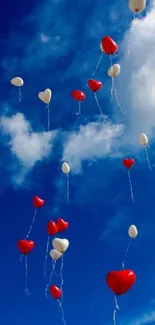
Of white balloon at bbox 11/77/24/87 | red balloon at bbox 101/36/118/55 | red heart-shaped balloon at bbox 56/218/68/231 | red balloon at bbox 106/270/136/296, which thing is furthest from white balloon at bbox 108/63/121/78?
red balloon at bbox 106/270/136/296

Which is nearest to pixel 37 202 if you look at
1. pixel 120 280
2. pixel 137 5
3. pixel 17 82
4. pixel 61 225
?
pixel 61 225

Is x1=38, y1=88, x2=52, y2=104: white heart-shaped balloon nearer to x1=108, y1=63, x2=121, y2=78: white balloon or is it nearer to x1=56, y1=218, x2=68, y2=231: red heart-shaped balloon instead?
x1=108, y1=63, x2=121, y2=78: white balloon

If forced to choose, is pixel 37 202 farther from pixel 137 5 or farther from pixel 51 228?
pixel 137 5

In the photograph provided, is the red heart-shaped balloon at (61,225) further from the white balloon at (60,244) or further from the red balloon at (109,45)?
the red balloon at (109,45)

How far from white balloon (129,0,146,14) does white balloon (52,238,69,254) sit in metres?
7.35

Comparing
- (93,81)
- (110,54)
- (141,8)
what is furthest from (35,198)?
(141,8)

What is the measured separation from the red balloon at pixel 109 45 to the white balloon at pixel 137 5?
1.25m

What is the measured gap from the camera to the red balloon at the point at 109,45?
14.5 metres

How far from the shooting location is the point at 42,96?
1669 cm

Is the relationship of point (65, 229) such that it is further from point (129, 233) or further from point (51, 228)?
point (129, 233)

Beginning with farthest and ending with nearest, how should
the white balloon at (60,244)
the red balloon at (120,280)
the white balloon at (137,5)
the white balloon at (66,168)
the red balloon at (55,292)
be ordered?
the white balloon at (66,168) < the red balloon at (55,292) < the white balloon at (60,244) < the white balloon at (137,5) < the red balloon at (120,280)

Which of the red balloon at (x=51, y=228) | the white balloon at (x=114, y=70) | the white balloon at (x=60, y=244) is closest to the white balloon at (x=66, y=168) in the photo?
the red balloon at (x=51, y=228)

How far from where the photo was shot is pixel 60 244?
50.5 ft

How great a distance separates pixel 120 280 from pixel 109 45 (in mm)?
6957
